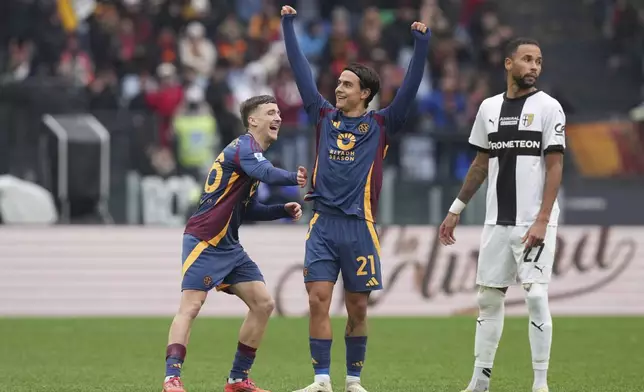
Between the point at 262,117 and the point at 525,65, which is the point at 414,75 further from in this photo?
the point at 262,117

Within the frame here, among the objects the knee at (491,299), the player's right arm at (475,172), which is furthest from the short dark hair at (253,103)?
the knee at (491,299)

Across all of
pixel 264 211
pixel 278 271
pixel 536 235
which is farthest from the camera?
pixel 278 271

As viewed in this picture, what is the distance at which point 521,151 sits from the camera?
8438mm

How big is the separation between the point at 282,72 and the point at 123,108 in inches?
97.1

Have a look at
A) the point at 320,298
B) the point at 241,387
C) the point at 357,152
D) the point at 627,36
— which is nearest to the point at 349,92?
the point at 357,152

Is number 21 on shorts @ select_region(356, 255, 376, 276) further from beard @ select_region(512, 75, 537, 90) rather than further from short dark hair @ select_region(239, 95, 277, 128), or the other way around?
beard @ select_region(512, 75, 537, 90)

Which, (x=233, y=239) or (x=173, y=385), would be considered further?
(x=233, y=239)

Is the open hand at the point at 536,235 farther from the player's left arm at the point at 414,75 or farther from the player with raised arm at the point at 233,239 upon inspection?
the player with raised arm at the point at 233,239

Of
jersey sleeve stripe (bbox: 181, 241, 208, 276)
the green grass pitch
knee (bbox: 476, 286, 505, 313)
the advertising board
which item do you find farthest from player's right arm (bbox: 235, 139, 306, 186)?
the advertising board

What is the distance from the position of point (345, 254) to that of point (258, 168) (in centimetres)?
79

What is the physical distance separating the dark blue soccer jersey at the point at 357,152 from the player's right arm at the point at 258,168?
399 mm

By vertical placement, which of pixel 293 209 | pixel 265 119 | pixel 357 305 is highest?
pixel 265 119

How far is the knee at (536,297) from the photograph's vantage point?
328 inches

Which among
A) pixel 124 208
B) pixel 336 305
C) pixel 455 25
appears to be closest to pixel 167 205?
pixel 124 208
